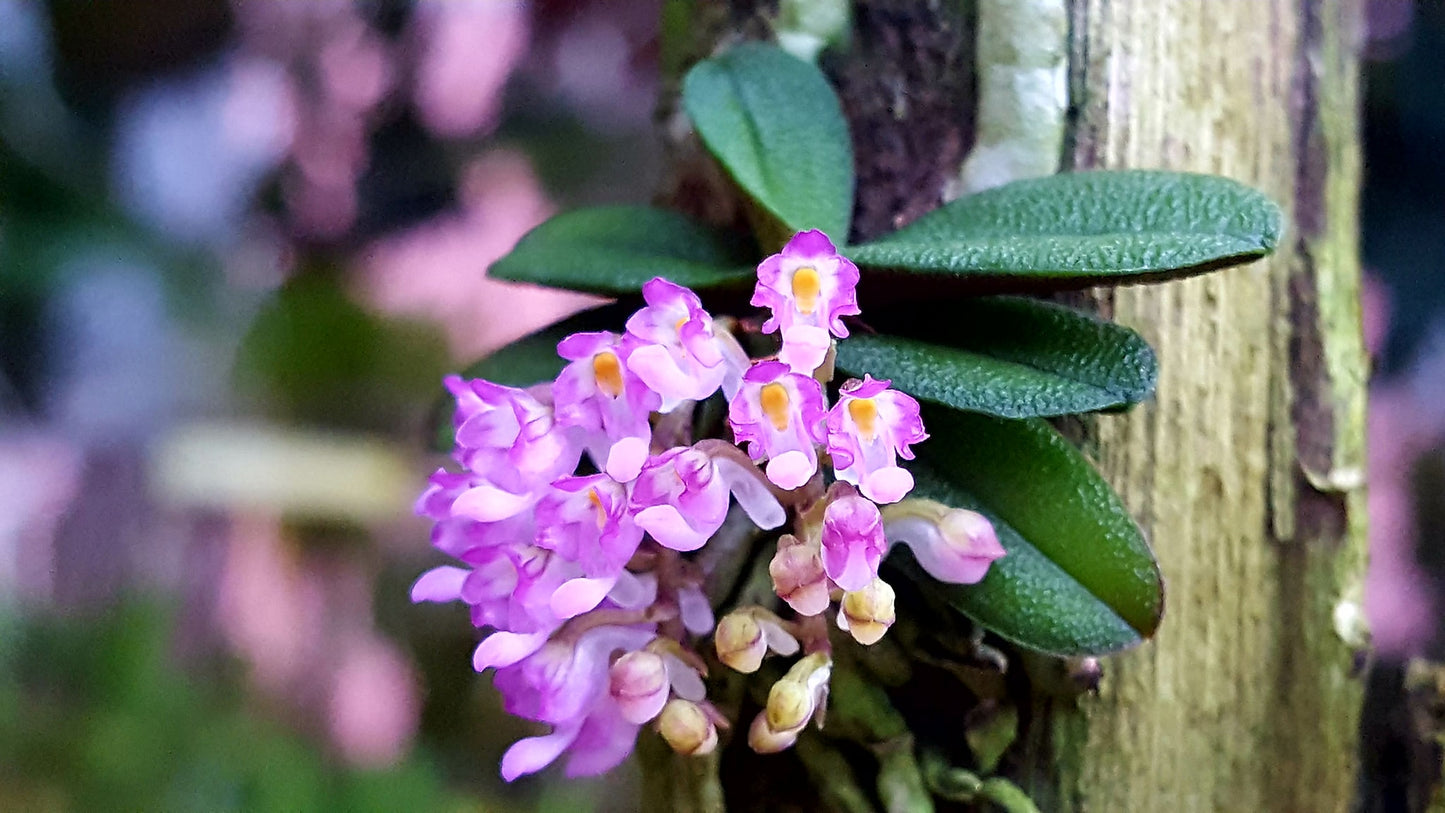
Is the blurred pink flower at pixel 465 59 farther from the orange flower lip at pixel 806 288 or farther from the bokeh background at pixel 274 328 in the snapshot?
the orange flower lip at pixel 806 288

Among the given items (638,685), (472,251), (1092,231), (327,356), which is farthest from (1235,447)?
(327,356)

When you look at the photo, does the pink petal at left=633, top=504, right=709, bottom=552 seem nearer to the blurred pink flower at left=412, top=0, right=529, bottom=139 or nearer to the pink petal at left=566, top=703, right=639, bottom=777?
the pink petal at left=566, top=703, right=639, bottom=777

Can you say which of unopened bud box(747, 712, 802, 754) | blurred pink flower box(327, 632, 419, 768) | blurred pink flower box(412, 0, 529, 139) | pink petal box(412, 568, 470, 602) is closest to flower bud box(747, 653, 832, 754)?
unopened bud box(747, 712, 802, 754)

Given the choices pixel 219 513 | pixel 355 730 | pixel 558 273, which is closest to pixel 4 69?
pixel 219 513

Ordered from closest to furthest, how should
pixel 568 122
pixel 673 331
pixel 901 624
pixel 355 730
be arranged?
pixel 673 331 → pixel 901 624 → pixel 355 730 → pixel 568 122

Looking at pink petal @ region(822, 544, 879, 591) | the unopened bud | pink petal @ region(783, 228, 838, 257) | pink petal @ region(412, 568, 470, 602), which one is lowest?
the unopened bud

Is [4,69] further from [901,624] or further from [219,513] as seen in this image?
[901,624]

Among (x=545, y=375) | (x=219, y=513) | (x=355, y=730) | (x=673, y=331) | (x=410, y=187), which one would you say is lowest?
(x=355, y=730)
